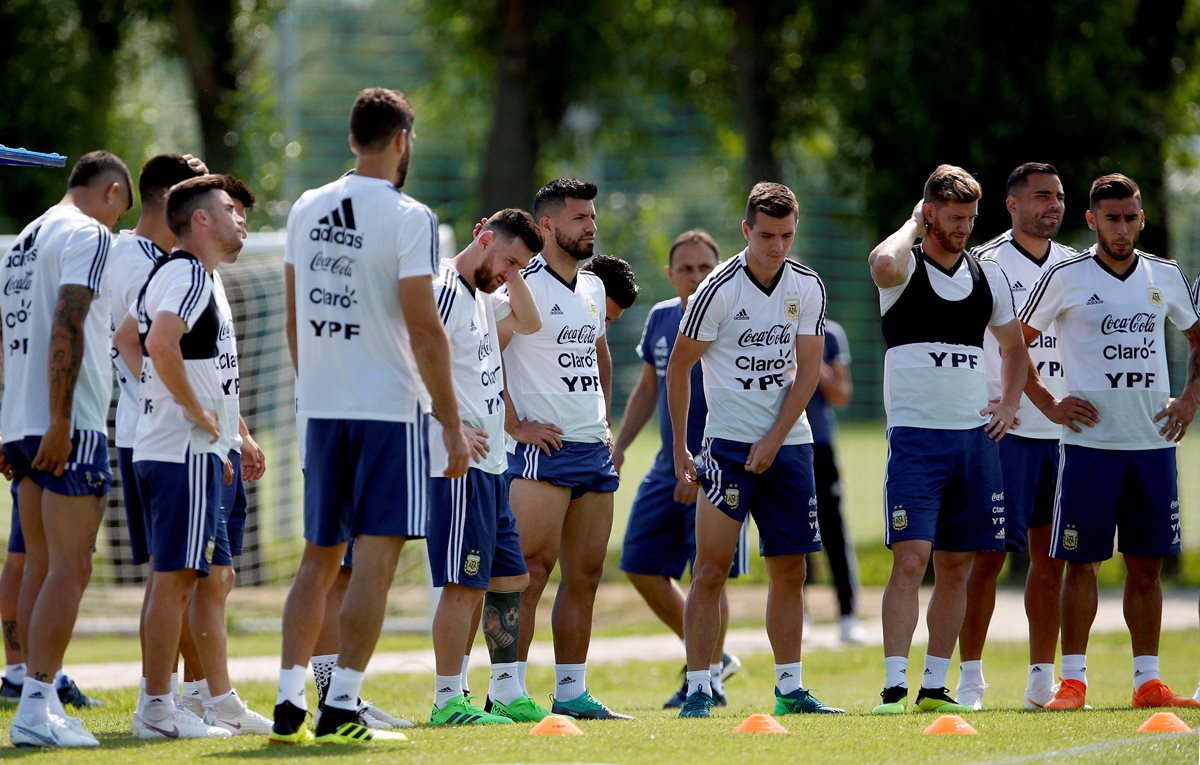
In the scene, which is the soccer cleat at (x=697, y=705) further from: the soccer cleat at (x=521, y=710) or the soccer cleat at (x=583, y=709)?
the soccer cleat at (x=521, y=710)

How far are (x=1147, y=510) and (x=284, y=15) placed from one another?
1203 cm

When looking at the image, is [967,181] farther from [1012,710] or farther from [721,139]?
[721,139]

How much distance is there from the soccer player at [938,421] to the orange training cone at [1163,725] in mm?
1029

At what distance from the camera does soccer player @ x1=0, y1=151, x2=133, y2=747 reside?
6688 millimetres

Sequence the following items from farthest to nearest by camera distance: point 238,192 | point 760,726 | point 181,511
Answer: point 238,192 → point 760,726 → point 181,511

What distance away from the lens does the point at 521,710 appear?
24.8 ft

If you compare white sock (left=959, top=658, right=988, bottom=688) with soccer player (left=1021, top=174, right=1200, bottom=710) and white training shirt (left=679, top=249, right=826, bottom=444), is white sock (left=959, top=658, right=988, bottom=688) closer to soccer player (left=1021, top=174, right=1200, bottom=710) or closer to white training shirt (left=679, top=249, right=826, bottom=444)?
soccer player (left=1021, top=174, right=1200, bottom=710)

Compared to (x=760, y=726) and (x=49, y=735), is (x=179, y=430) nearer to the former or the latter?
(x=49, y=735)

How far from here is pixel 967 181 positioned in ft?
25.7

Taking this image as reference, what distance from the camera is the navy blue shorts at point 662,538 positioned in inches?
375

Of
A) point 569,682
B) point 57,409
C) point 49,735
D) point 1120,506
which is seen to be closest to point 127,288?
point 57,409

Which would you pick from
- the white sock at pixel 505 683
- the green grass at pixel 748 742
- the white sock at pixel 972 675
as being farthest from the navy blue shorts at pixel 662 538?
the white sock at pixel 505 683

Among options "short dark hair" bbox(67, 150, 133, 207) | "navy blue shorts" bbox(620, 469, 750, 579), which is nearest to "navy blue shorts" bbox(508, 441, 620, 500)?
"navy blue shorts" bbox(620, 469, 750, 579)

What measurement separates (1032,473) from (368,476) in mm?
4288
